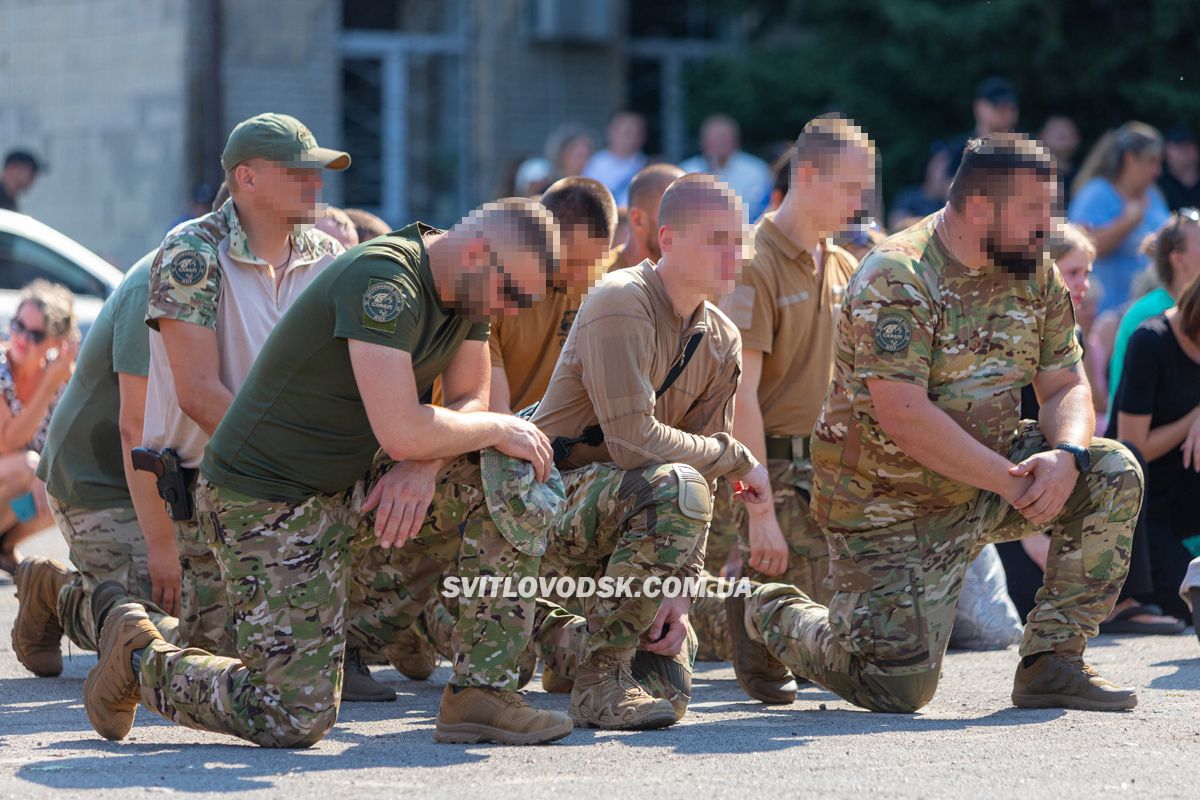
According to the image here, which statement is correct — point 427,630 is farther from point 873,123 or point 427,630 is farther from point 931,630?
point 873,123

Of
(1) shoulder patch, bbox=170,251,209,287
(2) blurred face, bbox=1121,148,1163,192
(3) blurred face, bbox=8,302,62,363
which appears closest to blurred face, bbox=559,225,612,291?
(1) shoulder patch, bbox=170,251,209,287

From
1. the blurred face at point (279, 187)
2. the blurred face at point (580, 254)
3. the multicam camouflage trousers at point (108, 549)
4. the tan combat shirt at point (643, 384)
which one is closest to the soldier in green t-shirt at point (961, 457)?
the tan combat shirt at point (643, 384)

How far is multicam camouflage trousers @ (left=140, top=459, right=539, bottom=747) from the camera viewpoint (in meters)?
4.58

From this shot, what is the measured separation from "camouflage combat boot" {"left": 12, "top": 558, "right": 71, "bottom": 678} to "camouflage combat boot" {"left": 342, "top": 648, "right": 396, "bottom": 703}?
3.30 feet

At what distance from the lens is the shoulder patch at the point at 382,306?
440 centimetres

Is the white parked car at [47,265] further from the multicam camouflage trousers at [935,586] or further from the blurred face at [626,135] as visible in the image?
the multicam camouflage trousers at [935,586]

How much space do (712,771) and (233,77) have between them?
13.4 m

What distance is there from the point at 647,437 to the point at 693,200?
0.71m

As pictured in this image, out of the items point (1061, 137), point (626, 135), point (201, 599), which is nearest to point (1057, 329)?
point (201, 599)

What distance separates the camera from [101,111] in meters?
17.2

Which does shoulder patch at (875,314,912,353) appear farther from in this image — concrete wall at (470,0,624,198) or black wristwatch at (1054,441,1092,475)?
concrete wall at (470,0,624,198)

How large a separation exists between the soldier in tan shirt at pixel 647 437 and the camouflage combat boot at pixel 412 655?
78 centimetres

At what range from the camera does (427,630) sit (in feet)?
19.0

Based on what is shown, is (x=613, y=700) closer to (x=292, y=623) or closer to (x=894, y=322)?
(x=292, y=623)
